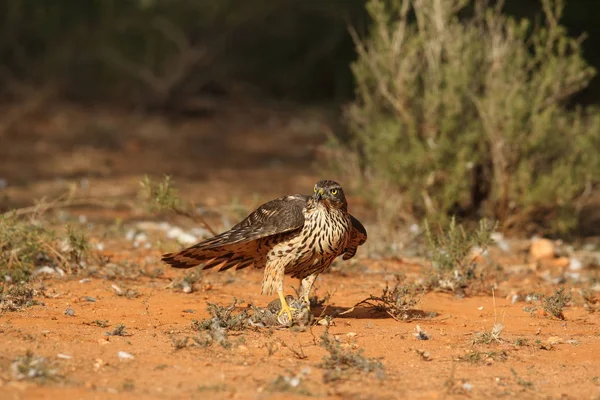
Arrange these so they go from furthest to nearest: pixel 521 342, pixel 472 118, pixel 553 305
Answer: pixel 472 118 < pixel 553 305 < pixel 521 342

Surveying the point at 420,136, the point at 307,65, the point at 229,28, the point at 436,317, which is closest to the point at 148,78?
the point at 229,28

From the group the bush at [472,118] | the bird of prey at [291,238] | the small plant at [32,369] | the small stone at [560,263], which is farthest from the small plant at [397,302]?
the bush at [472,118]

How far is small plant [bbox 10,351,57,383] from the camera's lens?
206 inches

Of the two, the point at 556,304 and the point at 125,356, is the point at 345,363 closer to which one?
the point at 125,356

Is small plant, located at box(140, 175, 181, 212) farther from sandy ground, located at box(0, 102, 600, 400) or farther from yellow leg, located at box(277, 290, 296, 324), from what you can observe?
yellow leg, located at box(277, 290, 296, 324)

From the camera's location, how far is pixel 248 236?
22.3 ft

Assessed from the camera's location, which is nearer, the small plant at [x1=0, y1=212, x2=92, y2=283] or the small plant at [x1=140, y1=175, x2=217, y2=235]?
the small plant at [x1=0, y1=212, x2=92, y2=283]

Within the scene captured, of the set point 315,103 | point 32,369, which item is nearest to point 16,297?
point 32,369

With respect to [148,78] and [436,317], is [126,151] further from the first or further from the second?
[436,317]

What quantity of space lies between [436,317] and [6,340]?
3.31 meters

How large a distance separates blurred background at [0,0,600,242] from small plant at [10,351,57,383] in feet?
18.8

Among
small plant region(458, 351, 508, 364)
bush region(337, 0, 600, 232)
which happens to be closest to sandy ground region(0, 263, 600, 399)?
small plant region(458, 351, 508, 364)

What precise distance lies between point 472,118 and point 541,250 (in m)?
1.70

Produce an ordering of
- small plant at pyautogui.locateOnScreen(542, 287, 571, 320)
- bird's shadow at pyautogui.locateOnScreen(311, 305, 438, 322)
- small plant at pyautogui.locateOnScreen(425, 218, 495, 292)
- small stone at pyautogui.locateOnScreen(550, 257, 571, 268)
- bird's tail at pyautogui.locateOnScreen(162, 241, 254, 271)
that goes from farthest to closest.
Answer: small stone at pyautogui.locateOnScreen(550, 257, 571, 268) → small plant at pyautogui.locateOnScreen(425, 218, 495, 292) → small plant at pyautogui.locateOnScreen(542, 287, 571, 320) → bird's shadow at pyautogui.locateOnScreen(311, 305, 438, 322) → bird's tail at pyautogui.locateOnScreen(162, 241, 254, 271)
